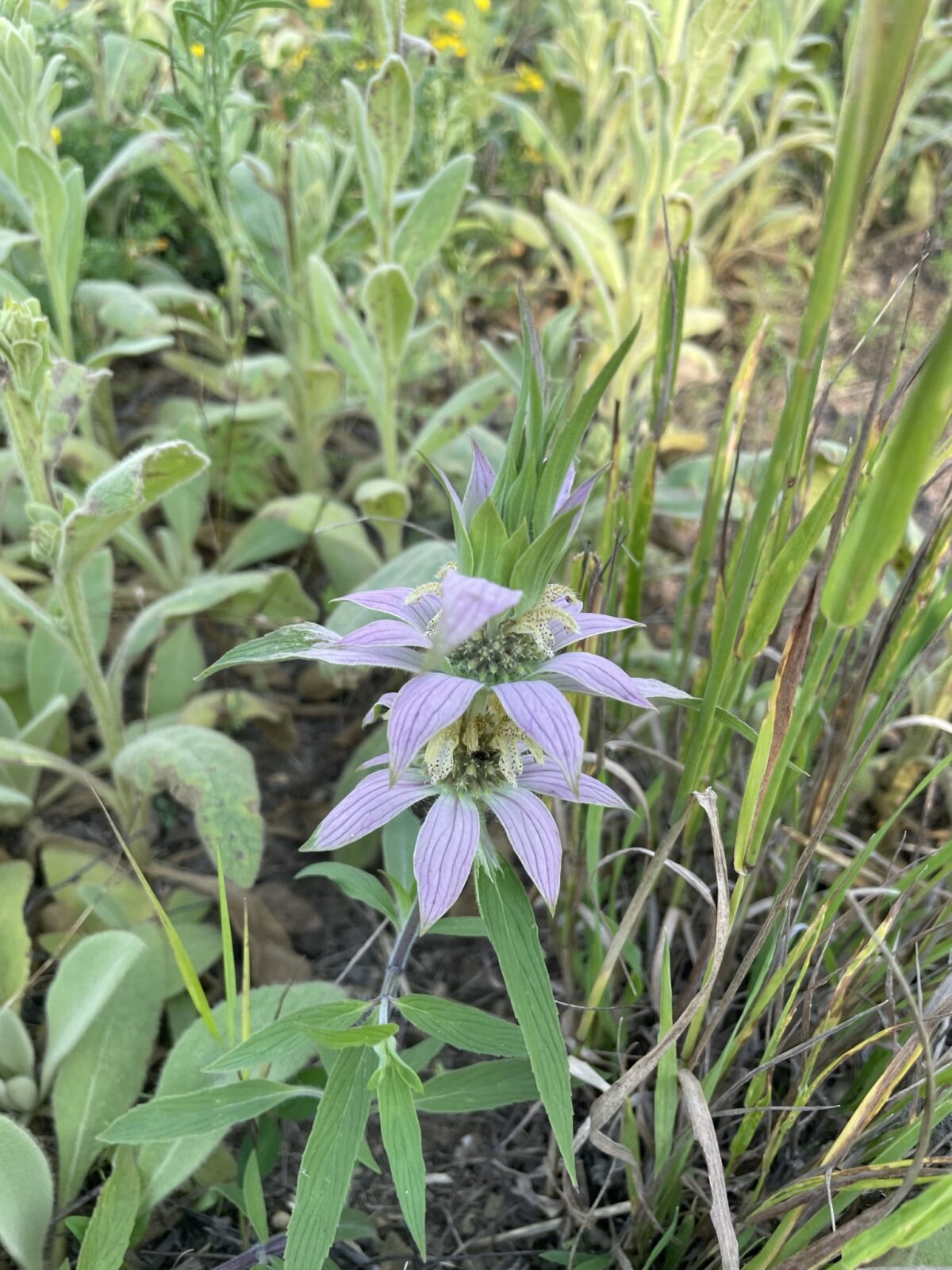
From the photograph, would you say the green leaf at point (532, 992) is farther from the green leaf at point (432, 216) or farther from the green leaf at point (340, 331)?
the green leaf at point (432, 216)

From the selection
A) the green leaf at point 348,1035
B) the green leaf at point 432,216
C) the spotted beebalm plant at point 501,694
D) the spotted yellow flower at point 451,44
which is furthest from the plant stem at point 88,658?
the spotted yellow flower at point 451,44

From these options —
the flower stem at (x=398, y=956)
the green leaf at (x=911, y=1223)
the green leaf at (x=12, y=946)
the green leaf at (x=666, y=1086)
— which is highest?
the green leaf at (x=911, y=1223)

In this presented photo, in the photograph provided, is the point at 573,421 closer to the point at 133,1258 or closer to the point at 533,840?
the point at 533,840

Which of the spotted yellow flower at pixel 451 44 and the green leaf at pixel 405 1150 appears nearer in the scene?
the green leaf at pixel 405 1150

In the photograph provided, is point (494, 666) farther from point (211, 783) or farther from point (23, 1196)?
point (23, 1196)

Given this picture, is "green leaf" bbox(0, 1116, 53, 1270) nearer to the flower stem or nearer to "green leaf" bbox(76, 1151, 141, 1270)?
"green leaf" bbox(76, 1151, 141, 1270)
